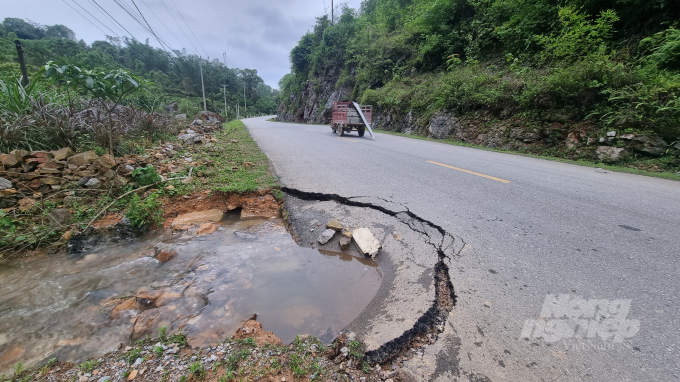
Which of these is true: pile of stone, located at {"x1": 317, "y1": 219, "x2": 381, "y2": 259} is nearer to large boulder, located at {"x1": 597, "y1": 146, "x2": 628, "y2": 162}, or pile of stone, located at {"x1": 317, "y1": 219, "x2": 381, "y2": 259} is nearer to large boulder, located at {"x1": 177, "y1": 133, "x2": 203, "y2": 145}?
large boulder, located at {"x1": 177, "y1": 133, "x2": 203, "y2": 145}

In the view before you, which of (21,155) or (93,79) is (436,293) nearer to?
(93,79)

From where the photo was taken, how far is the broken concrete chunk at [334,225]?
10.2ft

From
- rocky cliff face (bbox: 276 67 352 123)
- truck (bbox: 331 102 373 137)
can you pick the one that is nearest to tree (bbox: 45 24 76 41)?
rocky cliff face (bbox: 276 67 352 123)

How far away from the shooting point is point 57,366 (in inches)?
63.7

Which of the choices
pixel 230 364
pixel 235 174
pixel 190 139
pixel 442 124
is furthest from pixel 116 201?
pixel 442 124

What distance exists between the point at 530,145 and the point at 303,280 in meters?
9.13

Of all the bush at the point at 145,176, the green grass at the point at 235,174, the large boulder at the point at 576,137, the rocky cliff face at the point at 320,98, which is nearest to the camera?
the bush at the point at 145,176

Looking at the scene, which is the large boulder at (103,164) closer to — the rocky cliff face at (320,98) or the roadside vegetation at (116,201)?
the roadside vegetation at (116,201)

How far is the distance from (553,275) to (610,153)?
697 centimetres

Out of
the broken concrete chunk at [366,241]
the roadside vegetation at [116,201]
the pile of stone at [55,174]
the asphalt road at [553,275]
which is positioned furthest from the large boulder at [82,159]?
the broken concrete chunk at [366,241]

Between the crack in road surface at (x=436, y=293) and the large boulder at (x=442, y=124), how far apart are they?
9.57m

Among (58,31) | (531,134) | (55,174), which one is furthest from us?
(58,31)

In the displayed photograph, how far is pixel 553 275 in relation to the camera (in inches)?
83.4

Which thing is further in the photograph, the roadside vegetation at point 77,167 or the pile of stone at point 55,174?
the pile of stone at point 55,174
